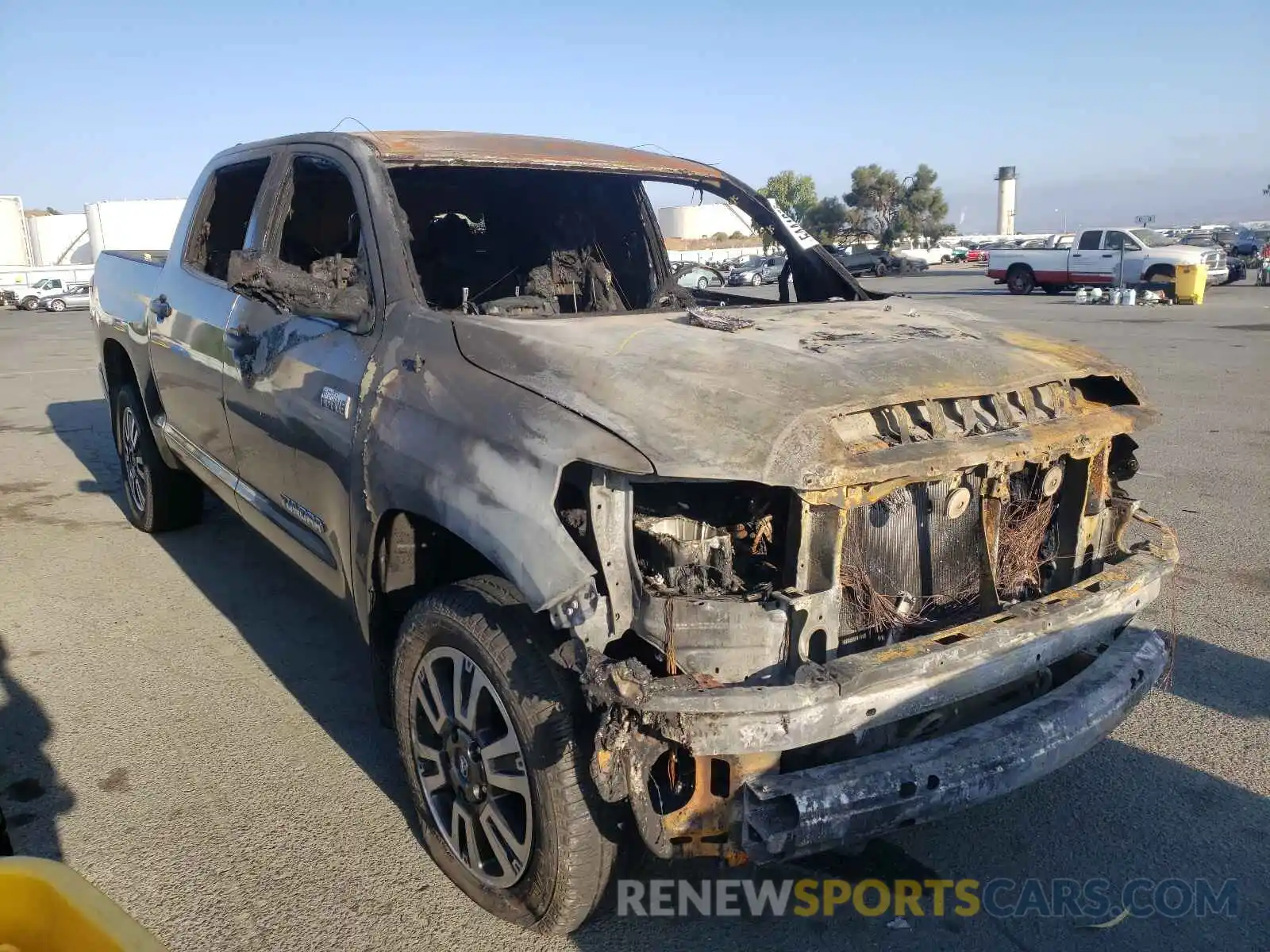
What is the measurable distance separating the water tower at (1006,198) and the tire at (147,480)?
90243 mm

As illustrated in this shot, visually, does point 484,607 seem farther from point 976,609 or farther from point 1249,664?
point 1249,664

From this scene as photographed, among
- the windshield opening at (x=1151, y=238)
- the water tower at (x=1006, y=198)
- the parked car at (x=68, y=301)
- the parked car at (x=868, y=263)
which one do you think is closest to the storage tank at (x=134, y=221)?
the parked car at (x=68, y=301)

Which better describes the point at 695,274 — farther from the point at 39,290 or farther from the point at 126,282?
the point at 39,290

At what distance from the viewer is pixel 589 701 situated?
2092 mm

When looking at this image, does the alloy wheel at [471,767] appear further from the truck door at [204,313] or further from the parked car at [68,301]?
the parked car at [68,301]

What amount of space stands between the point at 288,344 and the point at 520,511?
153cm

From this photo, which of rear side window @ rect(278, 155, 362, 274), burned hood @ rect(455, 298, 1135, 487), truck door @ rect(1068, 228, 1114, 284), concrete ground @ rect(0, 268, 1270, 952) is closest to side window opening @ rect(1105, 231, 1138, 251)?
truck door @ rect(1068, 228, 1114, 284)

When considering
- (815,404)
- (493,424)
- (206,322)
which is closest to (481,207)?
(206,322)

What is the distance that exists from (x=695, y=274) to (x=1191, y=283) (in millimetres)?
22238

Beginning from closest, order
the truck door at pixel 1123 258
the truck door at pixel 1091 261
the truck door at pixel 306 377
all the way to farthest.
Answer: the truck door at pixel 306 377
the truck door at pixel 1123 258
the truck door at pixel 1091 261

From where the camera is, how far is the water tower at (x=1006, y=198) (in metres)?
86.2

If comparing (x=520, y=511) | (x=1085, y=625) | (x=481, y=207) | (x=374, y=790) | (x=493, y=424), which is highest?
(x=481, y=207)

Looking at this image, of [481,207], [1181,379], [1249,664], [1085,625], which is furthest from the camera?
[1181,379]

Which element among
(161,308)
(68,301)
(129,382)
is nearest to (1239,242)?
(129,382)
